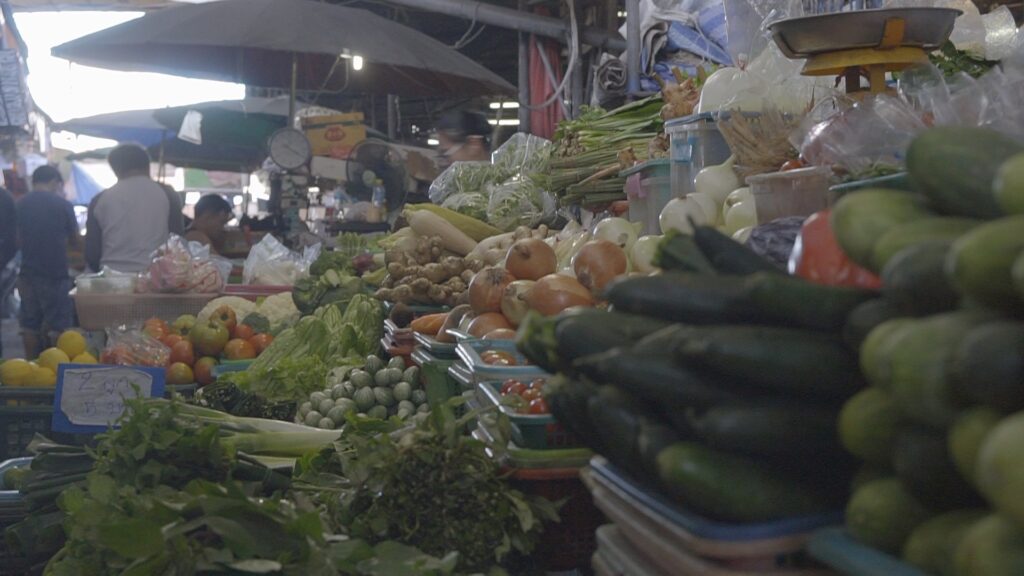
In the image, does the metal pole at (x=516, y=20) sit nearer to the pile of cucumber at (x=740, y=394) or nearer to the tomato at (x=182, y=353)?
the tomato at (x=182, y=353)

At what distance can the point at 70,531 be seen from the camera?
248cm

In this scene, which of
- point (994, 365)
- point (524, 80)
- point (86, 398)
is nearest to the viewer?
point (994, 365)

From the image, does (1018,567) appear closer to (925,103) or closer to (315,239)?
(925,103)

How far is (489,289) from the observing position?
3311 millimetres

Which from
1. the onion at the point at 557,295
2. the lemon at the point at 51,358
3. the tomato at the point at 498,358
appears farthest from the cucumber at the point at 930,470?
the lemon at the point at 51,358

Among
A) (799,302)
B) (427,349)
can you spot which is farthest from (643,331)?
(427,349)

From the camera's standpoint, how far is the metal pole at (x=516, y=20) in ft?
26.7

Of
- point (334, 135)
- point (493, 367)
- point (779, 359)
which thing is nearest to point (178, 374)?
point (493, 367)

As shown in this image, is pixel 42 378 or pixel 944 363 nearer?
pixel 944 363

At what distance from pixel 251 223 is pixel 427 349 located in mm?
8871

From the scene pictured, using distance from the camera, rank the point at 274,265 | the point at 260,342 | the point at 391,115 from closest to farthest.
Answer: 1. the point at 260,342
2. the point at 274,265
3. the point at 391,115

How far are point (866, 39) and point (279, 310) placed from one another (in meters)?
4.23

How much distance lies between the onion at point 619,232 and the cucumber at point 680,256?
6.12 feet

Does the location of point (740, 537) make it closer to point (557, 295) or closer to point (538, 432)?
point (538, 432)
